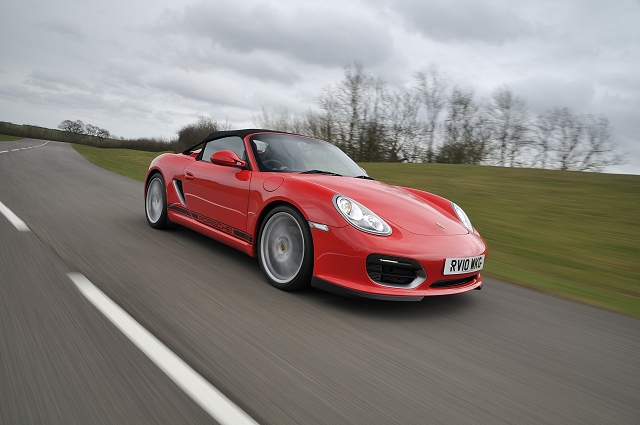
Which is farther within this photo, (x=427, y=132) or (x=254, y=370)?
(x=427, y=132)

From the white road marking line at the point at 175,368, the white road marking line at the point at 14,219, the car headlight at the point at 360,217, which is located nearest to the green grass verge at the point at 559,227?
the car headlight at the point at 360,217

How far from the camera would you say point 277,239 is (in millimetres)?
4070

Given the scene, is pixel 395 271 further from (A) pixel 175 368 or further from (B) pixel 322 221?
(A) pixel 175 368

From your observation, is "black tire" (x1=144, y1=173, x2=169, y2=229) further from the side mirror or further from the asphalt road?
the side mirror

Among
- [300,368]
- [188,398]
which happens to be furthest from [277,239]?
[188,398]

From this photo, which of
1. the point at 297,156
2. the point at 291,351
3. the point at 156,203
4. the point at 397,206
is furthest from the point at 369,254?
the point at 156,203

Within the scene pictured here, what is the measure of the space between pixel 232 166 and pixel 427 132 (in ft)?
76.9

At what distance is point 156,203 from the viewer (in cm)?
612

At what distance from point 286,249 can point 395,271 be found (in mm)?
959

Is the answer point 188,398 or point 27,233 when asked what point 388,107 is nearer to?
point 27,233

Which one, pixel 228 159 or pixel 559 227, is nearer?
→ pixel 228 159

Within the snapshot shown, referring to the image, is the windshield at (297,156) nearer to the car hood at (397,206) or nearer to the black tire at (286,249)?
the car hood at (397,206)

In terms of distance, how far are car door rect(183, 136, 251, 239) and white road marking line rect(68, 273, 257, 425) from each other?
4.72ft

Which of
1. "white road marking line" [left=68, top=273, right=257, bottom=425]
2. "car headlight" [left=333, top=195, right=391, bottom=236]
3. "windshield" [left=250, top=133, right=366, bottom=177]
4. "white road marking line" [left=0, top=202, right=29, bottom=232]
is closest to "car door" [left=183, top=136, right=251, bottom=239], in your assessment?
"windshield" [left=250, top=133, right=366, bottom=177]
